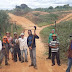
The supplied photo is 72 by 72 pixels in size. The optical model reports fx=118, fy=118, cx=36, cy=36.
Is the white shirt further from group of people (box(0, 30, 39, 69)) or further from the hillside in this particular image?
the hillside

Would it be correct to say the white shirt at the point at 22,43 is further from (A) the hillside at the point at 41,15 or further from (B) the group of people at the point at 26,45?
(A) the hillside at the point at 41,15

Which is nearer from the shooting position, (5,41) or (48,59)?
(5,41)

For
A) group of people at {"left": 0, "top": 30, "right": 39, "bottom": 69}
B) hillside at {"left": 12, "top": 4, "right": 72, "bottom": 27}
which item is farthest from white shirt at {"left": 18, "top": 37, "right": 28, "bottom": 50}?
hillside at {"left": 12, "top": 4, "right": 72, "bottom": 27}

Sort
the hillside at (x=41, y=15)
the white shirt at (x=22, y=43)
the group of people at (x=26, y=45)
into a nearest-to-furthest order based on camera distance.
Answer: the group of people at (x=26, y=45), the white shirt at (x=22, y=43), the hillside at (x=41, y=15)

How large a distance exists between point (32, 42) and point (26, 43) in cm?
71

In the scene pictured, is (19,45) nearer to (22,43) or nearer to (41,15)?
(22,43)

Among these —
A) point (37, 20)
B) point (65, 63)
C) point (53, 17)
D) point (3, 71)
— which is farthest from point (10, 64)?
point (53, 17)

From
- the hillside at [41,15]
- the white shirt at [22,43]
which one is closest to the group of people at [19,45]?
the white shirt at [22,43]

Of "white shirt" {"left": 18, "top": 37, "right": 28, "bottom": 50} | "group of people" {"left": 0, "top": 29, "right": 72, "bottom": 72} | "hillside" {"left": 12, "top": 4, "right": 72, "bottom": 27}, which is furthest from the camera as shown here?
"hillside" {"left": 12, "top": 4, "right": 72, "bottom": 27}

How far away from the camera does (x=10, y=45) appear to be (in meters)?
5.50

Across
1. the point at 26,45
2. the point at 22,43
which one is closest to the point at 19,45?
the point at 22,43

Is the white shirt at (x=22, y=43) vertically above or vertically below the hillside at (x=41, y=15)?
below

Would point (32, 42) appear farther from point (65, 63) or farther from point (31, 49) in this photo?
point (65, 63)

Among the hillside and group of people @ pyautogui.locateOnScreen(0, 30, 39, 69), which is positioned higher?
the hillside
